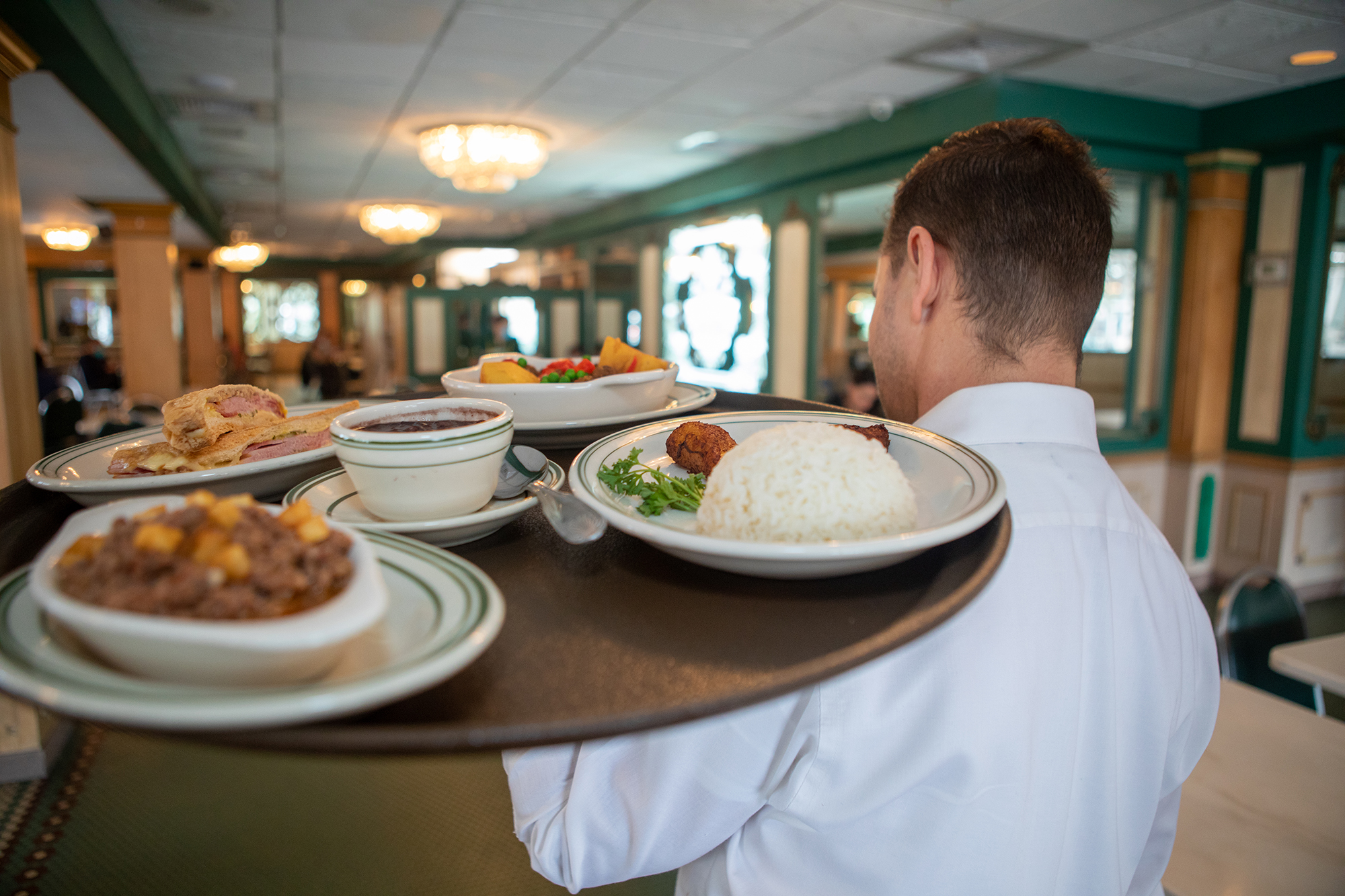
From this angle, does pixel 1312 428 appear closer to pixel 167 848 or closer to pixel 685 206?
pixel 685 206

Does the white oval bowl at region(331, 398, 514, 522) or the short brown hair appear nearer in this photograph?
the white oval bowl at region(331, 398, 514, 522)

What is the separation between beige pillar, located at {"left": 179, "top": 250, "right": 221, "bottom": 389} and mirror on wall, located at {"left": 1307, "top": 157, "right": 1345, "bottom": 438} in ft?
46.7

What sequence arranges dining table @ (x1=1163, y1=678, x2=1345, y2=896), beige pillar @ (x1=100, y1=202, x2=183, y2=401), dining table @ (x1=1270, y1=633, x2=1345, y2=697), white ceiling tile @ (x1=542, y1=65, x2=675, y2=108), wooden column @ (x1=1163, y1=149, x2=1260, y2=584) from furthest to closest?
beige pillar @ (x1=100, y1=202, x2=183, y2=401) < wooden column @ (x1=1163, y1=149, x2=1260, y2=584) < white ceiling tile @ (x1=542, y1=65, x2=675, y2=108) < dining table @ (x1=1270, y1=633, x2=1345, y2=697) < dining table @ (x1=1163, y1=678, x2=1345, y2=896)

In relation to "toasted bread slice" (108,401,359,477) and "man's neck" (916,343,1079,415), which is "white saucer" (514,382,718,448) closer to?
"toasted bread slice" (108,401,359,477)

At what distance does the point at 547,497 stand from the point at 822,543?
265 mm

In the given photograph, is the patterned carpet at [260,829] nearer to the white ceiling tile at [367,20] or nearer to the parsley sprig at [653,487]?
the parsley sprig at [653,487]

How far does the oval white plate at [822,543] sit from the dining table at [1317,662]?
1831mm

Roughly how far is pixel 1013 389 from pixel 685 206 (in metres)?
7.87

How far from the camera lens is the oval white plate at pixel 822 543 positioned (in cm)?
58

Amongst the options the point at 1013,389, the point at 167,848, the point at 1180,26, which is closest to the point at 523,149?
the point at 1180,26

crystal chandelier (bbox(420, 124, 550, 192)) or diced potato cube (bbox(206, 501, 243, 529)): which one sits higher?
crystal chandelier (bbox(420, 124, 550, 192))

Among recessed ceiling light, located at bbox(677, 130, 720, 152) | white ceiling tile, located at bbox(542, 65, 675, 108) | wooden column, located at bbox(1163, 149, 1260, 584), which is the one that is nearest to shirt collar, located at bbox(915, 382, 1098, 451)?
white ceiling tile, located at bbox(542, 65, 675, 108)

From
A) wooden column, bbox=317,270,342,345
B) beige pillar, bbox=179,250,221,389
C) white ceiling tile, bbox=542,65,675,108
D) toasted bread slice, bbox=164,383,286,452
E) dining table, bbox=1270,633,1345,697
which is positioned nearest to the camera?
toasted bread slice, bbox=164,383,286,452

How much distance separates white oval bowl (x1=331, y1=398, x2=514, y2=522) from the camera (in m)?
0.70
